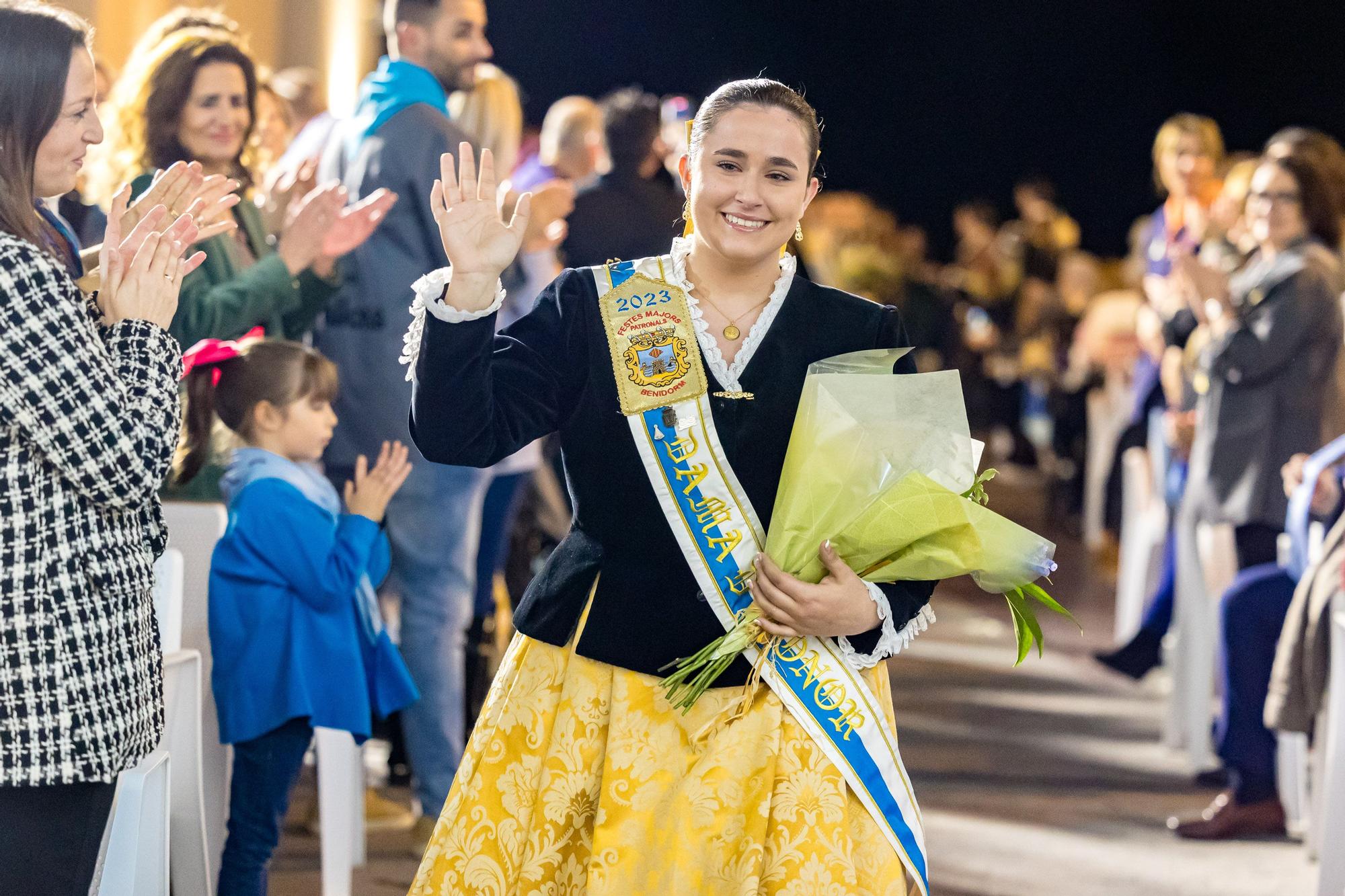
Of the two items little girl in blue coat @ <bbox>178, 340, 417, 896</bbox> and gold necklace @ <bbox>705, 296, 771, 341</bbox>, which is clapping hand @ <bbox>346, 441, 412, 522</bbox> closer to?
little girl in blue coat @ <bbox>178, 340, 417, 896</bbox>

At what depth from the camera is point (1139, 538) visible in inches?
221

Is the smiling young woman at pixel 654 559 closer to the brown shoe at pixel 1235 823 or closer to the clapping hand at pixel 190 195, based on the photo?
the clapping hand at pixel 190 195

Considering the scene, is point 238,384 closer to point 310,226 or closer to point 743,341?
point 310,226

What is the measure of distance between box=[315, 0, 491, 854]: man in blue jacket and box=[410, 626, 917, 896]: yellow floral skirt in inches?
55.3

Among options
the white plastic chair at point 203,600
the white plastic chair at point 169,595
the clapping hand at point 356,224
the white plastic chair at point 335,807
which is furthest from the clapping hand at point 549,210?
the white plastic chair at point 169,595

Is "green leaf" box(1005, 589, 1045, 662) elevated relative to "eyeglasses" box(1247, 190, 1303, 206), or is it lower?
lower

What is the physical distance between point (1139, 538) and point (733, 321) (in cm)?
397

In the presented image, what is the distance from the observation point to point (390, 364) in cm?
339

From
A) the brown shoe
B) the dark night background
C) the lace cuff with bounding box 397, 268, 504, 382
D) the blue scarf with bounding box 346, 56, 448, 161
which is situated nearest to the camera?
the lace cuff with bounding box 397, 268, 504, 382

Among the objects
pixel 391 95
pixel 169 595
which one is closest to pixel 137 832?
pixel 169 595

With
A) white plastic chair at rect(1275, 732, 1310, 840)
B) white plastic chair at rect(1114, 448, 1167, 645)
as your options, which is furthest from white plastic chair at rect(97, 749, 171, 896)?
white plastic chair at rect(1114, 448, 1167, 645)

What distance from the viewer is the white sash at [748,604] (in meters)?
1.89

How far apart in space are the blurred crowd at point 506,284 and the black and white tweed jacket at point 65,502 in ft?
1.30

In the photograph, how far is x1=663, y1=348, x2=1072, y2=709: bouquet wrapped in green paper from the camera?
6.03 feet
